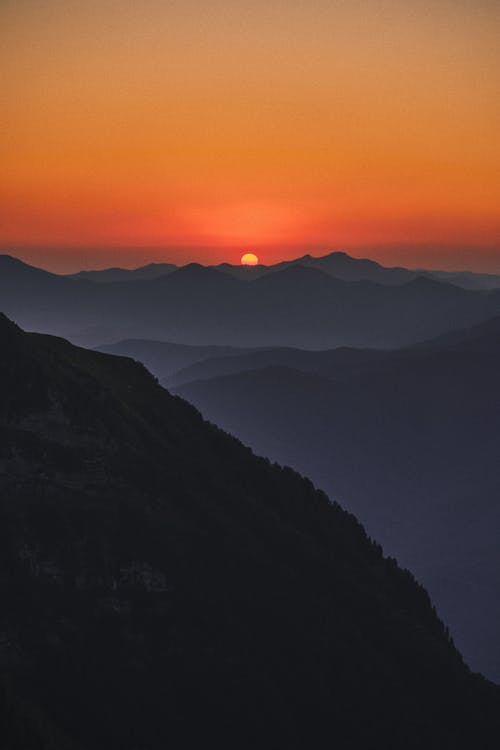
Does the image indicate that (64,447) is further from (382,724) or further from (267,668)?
(382,724)

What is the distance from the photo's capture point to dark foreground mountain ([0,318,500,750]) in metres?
71.4

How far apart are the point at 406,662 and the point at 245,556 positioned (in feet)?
70.7

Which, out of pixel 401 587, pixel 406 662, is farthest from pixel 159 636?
pixel 401 587

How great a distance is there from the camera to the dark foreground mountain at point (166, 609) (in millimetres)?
71438

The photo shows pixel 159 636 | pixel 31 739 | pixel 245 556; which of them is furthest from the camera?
pixel 245 556

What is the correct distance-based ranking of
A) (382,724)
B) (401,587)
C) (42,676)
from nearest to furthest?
(42,676)
(382,724)
(401,587)

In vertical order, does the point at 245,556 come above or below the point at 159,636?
above

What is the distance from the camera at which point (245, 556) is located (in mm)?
89438

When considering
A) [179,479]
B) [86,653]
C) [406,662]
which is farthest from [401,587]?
[86,653]

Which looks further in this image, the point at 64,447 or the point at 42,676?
the point at 64,447

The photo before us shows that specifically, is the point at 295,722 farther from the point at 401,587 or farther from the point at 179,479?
the point at 401,587

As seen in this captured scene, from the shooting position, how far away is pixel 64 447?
8381cm

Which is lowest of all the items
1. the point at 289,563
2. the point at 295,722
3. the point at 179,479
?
the point at 295,722

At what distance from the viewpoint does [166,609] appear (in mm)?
79312
